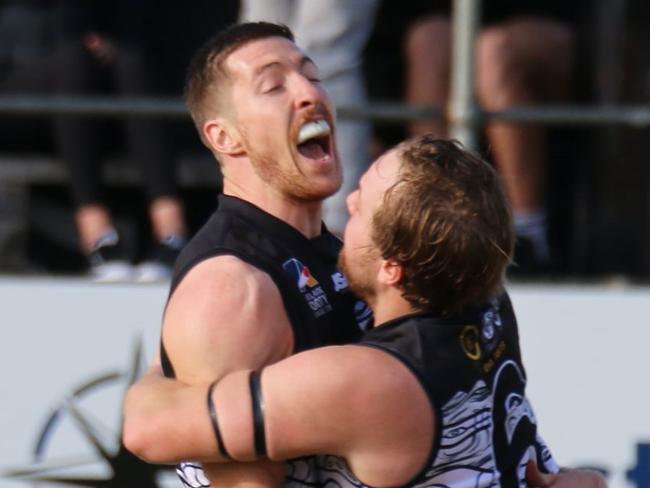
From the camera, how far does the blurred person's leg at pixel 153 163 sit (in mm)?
4121

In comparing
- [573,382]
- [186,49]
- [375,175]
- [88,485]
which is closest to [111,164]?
[186,49]

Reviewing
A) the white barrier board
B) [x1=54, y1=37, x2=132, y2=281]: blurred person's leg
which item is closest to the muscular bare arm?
the white barrier board

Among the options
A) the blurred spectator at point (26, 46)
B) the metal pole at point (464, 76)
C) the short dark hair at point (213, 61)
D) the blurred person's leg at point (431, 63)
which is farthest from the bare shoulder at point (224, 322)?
the blurred spectator at point (26, 46)

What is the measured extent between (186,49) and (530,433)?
2.76 m

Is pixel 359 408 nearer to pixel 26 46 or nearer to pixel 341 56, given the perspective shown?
pixel 341 56

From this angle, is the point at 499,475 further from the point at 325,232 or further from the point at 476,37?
the point at 476,37

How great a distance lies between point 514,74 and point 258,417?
239cm

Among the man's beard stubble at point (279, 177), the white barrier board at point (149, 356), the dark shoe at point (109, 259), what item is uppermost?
the man's beard stubble at point (279, 177)

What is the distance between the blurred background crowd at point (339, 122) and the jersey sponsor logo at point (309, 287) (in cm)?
155

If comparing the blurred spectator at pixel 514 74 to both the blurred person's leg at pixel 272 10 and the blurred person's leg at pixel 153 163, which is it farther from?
the blurred person's leg at pixel 153 163

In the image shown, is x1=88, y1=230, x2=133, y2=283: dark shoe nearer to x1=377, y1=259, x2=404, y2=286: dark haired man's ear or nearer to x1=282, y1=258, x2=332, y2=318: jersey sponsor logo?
x1=282, y1=258, x2=332, y2=318: jersey sponsor logo

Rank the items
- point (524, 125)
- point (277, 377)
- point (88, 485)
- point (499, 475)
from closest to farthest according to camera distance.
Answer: point (277, 377)
point (499, 475)
point (88, 485)
point (524, 125)

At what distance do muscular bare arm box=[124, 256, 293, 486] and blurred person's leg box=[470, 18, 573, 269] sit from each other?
6.70ft

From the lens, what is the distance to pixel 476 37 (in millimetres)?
3908
